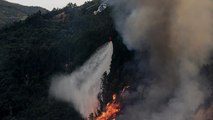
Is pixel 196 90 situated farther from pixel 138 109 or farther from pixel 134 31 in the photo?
pixel 134 31

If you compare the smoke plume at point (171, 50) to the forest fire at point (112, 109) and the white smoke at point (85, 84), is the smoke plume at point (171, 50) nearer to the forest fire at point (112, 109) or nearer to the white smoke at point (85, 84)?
the forest fire at point (112, 109)

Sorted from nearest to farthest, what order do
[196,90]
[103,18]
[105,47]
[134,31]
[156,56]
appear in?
[196,90] < [156,56] < [134,31] < [105,47] < [103,18]

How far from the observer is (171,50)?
55375 mm

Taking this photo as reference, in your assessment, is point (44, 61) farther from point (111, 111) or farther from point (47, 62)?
point (111, 111)

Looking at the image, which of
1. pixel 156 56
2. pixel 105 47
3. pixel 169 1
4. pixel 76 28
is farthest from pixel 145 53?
pixel 76 28

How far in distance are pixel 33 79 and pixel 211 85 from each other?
4010 centimetres

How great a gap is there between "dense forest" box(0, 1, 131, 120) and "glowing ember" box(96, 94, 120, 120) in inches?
76.1

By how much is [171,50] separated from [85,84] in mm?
17940

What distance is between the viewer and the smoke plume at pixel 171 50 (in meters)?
50.1

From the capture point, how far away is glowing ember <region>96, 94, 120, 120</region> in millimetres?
53375

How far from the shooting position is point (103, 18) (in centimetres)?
9238

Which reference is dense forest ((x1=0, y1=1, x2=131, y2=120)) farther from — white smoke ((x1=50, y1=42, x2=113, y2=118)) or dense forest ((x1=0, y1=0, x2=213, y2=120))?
white smoke ((x1=50, y1=42, x2=113, y2=118))

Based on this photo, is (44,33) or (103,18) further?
(44,33)

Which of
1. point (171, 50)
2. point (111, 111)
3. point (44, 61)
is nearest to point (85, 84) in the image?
point (111, 111)
